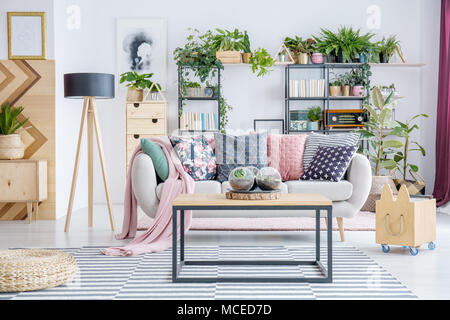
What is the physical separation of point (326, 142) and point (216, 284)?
7.10ft

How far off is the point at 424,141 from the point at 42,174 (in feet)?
15.2

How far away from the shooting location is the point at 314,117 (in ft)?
21.4

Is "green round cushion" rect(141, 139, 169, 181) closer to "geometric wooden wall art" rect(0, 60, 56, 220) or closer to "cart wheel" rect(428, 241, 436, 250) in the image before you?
"geometric wooden wall art" rect(0, 60, 56, 220)

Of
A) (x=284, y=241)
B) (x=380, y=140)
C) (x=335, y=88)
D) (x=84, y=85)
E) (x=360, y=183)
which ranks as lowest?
(x=284, y=241)

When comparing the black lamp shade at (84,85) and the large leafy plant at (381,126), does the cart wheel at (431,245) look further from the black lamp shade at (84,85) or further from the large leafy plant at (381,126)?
the black lamp shade at (84,85)

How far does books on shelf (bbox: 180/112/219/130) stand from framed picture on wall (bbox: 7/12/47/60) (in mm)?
1822

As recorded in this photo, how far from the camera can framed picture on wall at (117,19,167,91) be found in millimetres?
6738

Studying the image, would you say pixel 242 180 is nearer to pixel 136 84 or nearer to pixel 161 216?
pixel 161 216

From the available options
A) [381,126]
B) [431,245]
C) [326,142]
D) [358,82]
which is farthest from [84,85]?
[358,82]

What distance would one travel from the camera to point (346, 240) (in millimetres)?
4078
